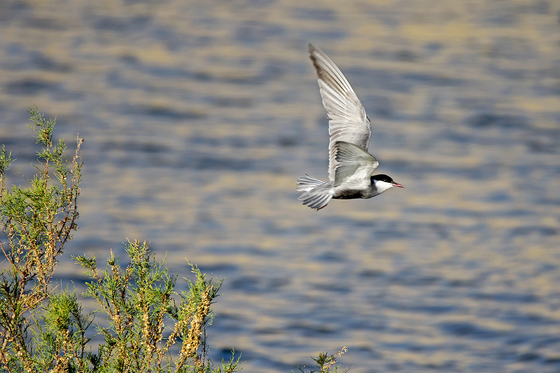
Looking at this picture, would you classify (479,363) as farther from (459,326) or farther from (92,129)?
(92,129)

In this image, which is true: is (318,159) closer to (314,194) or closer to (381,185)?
(314,194)

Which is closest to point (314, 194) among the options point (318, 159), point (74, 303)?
point (74, 303)

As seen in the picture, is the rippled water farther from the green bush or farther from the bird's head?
the green bush

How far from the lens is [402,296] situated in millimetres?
17844

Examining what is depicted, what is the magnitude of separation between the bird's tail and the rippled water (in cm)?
937

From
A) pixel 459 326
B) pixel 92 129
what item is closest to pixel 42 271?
pixel 459 326

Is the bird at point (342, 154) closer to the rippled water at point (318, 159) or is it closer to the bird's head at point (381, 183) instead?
the bird's head at point (381, 183)

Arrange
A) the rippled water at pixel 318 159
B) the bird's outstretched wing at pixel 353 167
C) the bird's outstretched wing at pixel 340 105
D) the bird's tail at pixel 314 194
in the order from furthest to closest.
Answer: the rippled water at pixel 318 159, the bird's outstretched wing at pixel 340 105, the bird's tail at pixel 314 194, the bird's outstretched wing at pixel 353 167

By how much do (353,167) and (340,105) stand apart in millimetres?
1240

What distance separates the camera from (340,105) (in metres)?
A: 6.92

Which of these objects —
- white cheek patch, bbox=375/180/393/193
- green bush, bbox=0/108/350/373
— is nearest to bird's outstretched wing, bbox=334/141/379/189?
white cheek patch, bbox=375/180/393/193

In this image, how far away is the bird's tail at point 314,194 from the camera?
A: 5824 mm

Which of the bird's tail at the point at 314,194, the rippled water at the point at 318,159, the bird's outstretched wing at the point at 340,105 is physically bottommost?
the bird's tail at the point at 314,194

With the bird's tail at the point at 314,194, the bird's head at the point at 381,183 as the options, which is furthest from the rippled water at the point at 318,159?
the bird's head at the point at 381,183
